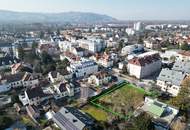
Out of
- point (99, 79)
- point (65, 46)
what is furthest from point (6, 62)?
point (99, 79)

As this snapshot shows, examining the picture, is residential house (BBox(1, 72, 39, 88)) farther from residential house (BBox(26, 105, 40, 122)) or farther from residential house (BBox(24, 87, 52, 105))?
residential house (BBox(26, 105, 40, 122))

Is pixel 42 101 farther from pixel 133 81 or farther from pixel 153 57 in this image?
pixel 153 57

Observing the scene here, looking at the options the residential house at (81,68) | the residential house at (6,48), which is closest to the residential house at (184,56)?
the residential house at (81,68)

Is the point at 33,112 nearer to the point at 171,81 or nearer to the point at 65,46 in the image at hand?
the point at 171,81

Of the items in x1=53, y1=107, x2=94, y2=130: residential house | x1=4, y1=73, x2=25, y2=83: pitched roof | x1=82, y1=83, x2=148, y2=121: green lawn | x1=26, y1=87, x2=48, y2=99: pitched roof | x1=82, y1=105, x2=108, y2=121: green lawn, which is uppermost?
x1=4, y1=73, x2=25, y2=83: pitched roof

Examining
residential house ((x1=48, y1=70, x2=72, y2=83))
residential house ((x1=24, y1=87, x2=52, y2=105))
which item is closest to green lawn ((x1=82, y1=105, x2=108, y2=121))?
residential house ((x1=24, y1=87, x2=52, y2=105))

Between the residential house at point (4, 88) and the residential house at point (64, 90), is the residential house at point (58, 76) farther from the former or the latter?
the residential house at point (4, 88)
